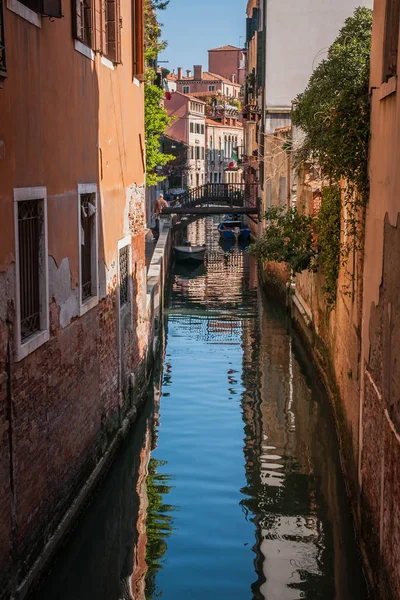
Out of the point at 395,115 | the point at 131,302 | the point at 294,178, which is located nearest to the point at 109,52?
the point at 131,302

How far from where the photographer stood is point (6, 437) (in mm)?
5770

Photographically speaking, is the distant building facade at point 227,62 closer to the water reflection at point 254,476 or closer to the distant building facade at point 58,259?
the water reflection at point 254,476

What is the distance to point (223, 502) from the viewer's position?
8.75 m

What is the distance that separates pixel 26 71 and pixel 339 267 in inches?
214

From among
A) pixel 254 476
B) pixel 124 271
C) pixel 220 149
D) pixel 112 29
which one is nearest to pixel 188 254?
pixel 124 271

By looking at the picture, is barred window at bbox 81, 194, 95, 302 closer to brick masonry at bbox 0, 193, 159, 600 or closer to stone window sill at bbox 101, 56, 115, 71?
brick masonry at bbox 0, 193, 159, 600

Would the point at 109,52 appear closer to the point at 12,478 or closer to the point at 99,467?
the point at 99,467

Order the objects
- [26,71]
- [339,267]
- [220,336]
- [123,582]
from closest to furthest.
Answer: [26,71], [123,582], [339,267], [220,336]

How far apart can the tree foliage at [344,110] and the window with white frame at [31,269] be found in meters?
3.08

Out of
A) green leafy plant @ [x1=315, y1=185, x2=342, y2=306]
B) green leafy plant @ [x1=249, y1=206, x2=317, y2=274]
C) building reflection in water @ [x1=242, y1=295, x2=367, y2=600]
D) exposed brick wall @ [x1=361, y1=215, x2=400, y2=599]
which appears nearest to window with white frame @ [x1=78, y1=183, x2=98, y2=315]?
building reflection in water @ [x1=242, y1=295, x2=367, y2=600]

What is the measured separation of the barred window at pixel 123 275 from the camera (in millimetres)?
10562

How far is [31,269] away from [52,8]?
6.42 feet

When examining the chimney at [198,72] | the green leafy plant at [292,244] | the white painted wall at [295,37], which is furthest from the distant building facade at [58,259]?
the chimney at [198,72]

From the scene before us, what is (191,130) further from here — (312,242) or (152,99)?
(312,242)
